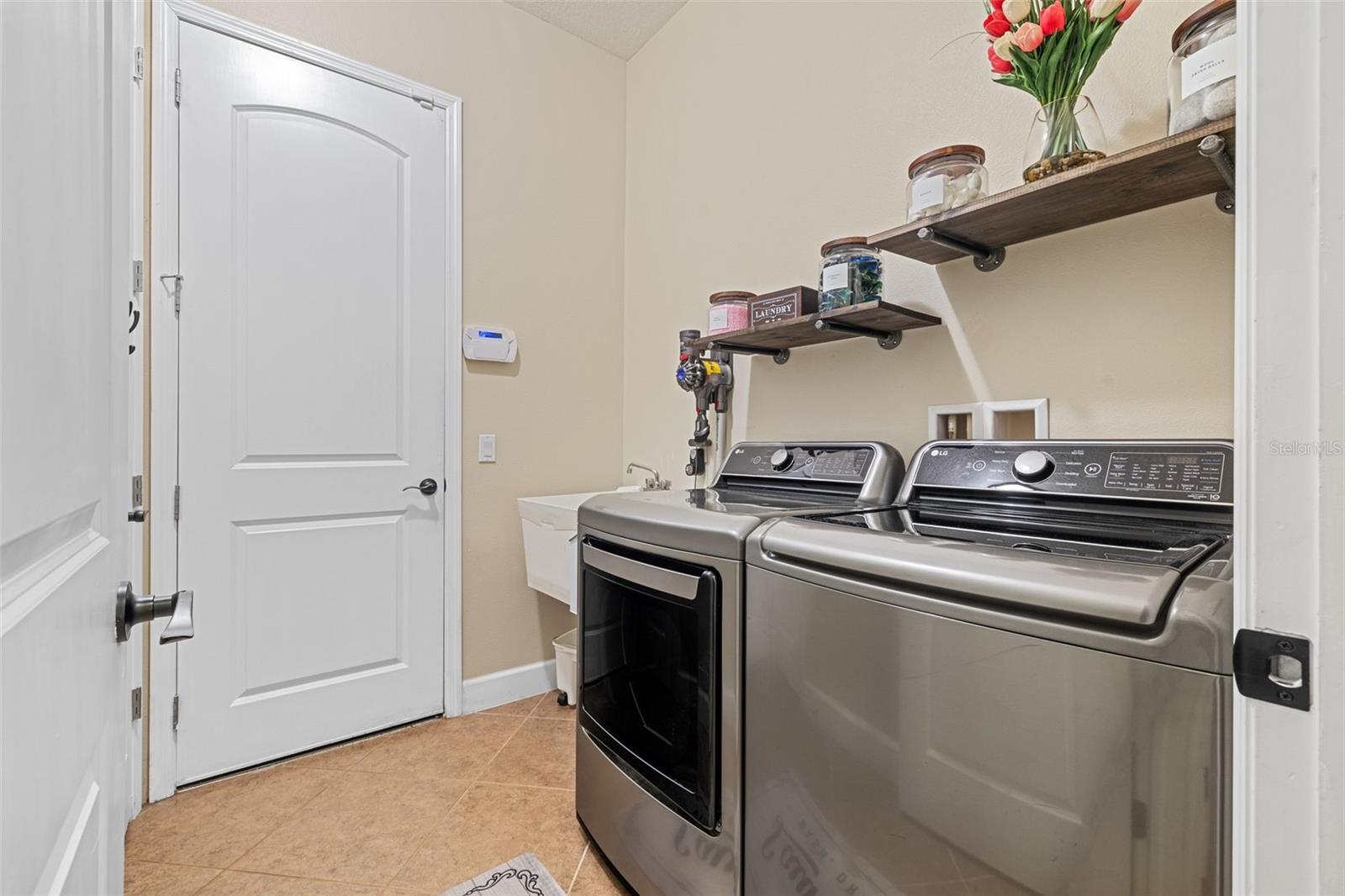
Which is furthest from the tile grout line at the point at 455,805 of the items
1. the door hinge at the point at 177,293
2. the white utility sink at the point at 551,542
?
the door hinge at the point at 177,293

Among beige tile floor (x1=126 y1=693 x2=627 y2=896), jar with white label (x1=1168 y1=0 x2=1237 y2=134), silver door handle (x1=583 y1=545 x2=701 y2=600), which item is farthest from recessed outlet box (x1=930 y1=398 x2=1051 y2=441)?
beige tile floor (x1=126 y1=693 x2=627 y2=896)

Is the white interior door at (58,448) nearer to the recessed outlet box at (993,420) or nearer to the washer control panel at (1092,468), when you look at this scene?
the washer control panel at (1092,468)

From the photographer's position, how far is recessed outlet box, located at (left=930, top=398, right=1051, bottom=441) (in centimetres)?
143

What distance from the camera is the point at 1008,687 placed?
77cm

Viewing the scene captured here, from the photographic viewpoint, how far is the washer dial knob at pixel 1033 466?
1212 mm

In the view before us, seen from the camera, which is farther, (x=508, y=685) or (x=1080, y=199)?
(x=508, y=685)

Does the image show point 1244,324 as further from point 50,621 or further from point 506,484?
point 506,484

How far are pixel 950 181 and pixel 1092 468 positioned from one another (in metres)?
0.69

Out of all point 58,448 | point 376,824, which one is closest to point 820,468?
point 58,448

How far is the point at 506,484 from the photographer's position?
2582mm

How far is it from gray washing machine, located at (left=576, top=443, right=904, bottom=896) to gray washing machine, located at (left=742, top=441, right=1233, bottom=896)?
0.22 feet

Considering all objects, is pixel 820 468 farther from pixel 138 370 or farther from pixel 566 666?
pixel 138 370

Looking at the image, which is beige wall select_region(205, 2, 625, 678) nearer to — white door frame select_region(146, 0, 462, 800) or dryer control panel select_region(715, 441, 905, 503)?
white door frame select_region(146, 0, 462, 800)

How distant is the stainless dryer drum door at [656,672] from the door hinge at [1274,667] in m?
0.78
